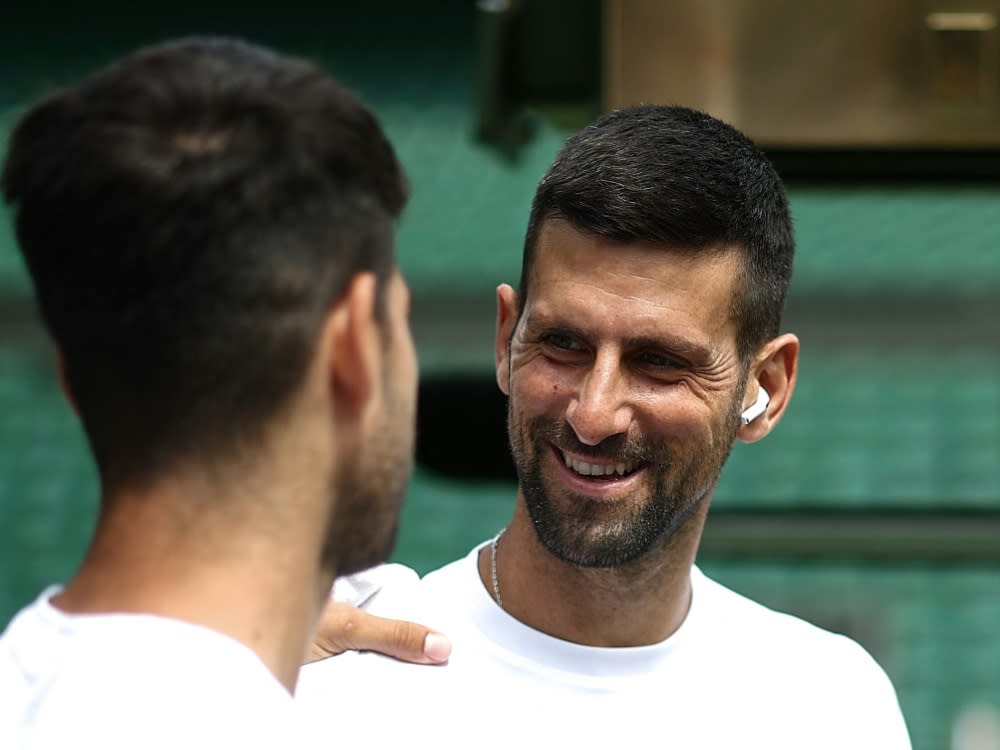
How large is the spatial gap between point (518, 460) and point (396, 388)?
29.7 inches

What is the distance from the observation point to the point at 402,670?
6.35 feet

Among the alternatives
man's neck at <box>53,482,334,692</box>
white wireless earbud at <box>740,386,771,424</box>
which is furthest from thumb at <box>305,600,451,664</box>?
man's neck at <box>53,482,334,692</box>

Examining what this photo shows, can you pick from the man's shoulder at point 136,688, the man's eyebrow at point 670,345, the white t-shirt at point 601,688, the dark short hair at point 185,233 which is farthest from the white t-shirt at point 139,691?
the man's eyebrow at point 670,345

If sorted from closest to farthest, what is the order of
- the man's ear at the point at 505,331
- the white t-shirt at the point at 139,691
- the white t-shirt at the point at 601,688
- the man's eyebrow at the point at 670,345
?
the white t-shirt at the point at 139,691 → the white t-shirt at the point at 601,688 → the man's eyebrow at the point at 670,345 → the man's ear at the point at 505,331

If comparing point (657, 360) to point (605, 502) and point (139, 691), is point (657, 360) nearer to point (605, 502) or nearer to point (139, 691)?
point (605, 502)

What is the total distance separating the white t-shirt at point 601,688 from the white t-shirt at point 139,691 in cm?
74

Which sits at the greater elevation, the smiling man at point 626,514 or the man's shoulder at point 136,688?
the man's shoulder at point 136,688

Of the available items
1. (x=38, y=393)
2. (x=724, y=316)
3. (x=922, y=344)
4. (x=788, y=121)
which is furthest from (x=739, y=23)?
(x=38, y=393)

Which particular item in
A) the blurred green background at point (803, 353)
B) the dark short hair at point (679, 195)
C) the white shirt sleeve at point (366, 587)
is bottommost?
the blurred green background at point (803, 353)

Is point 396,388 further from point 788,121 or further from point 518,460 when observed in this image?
point 788,121

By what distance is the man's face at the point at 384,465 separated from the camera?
1.28 m

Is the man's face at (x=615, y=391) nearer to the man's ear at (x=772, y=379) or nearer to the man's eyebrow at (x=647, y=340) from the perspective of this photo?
the man's eyebrow at (x=647, y=340)

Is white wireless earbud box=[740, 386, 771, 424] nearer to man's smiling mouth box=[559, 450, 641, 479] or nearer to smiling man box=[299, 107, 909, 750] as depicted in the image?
smiling man box=[299, 107, 909, 750]

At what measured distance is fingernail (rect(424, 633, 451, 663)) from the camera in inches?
76.2
